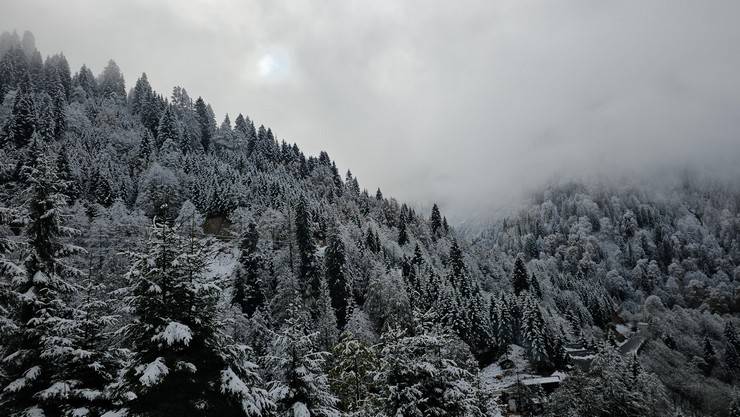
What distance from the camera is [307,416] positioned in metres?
19.7

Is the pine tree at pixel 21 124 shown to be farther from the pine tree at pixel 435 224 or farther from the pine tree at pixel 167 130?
the pine tree at pixel 435 224

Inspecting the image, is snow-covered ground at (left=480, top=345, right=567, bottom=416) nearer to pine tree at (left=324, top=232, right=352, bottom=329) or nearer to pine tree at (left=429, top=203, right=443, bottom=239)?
pine tree at (left=324, top=232, right=352, bottom=329)

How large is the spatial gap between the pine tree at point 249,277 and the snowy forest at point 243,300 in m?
0.45

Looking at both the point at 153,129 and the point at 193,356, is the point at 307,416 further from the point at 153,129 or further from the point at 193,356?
the point at 153,129

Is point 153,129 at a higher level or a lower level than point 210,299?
higher

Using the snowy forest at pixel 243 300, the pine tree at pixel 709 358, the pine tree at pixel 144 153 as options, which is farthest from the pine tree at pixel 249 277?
the pine tree at pixel 709 358

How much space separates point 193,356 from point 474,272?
135 m

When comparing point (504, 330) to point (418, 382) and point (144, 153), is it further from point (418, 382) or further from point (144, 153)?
point (144, 153)

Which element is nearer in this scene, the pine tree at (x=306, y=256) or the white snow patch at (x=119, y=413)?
the white snow patch at (x=119, y=413)

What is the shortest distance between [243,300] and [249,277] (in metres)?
4.84

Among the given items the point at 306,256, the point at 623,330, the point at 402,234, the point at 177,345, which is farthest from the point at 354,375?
the point at 623,330

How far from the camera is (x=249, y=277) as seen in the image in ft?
229

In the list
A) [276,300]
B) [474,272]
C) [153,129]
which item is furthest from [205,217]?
[474,272]

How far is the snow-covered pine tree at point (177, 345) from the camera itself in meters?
13.0
